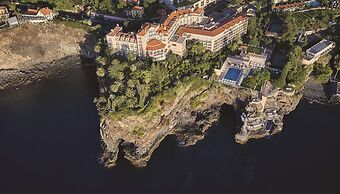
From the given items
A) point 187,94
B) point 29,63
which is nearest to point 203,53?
point 187,94

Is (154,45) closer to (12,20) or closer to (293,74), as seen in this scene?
(293,74)

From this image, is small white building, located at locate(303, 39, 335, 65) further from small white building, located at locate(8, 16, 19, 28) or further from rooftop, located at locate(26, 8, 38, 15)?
small white building, located at locate(8, 16, 19, 28)

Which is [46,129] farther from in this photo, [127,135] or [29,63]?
[29,63]

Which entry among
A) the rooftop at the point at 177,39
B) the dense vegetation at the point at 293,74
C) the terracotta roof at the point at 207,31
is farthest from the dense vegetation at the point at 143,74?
the dense vegetation at the point at 293,74

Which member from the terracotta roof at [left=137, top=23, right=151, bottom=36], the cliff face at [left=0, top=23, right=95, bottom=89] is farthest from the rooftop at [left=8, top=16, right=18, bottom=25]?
the terracotta roof at [left=137, top=23, right=151, bottom=36]

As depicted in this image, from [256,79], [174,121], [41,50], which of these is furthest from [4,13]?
[256,79]

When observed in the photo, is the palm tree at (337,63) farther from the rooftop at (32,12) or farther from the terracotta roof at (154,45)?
the rooftop at (32,12)
